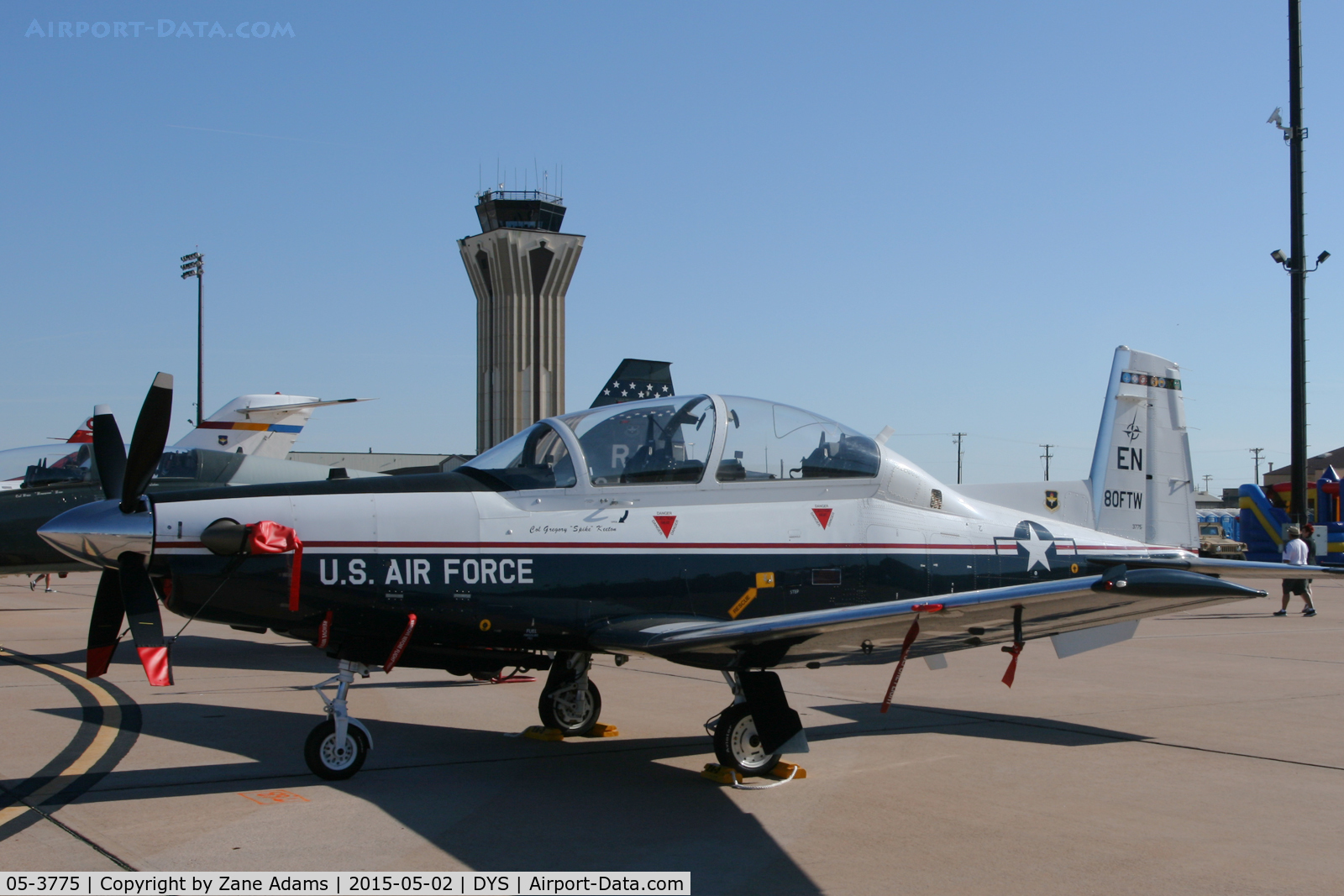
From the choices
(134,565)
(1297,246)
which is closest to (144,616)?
(134,565)

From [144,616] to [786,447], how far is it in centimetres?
385

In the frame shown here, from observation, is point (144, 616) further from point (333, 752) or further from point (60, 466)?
point (60, 466)

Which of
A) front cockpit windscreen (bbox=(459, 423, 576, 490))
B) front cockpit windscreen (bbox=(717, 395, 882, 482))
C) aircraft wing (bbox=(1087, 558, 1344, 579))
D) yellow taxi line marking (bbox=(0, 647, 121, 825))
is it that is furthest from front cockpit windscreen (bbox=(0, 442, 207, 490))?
aircraft wing (bbox=(1087, 558, 1344, 579))

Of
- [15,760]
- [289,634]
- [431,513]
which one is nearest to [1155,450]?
[431,513]

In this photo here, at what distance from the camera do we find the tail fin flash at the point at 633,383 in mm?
20516

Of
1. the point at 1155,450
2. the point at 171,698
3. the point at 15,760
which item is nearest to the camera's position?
the point at 15,760

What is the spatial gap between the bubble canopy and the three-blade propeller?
1.85 metres

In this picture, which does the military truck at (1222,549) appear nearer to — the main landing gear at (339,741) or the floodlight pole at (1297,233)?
the floodlight pole at (1297,233)

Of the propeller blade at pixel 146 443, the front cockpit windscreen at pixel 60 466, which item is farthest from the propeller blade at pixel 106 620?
the front cockpit windscreen at pixel 60 466

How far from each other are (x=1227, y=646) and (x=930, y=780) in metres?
9.49

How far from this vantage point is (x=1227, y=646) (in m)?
13.9

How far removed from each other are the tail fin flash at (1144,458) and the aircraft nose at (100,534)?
7.46 metres

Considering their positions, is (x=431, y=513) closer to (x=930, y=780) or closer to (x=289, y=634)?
(x=289, y=634)

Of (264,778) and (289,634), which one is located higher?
(289,634)
